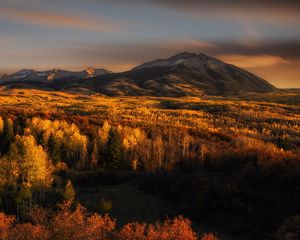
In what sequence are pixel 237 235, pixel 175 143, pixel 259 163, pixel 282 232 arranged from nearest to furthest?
pixel 282 232, pixel 237 235, pixel 259 163, pixel 175 143

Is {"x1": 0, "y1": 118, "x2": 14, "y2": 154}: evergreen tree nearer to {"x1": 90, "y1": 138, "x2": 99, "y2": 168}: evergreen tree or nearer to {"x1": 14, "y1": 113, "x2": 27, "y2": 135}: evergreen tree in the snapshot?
{"x1": 14, "y1": 113, "x2": 27, "y2": 135}: evergreen tree

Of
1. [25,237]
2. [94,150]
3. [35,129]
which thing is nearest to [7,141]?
[35,129]

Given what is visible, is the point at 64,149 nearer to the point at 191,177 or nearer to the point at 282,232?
the point at 191,177

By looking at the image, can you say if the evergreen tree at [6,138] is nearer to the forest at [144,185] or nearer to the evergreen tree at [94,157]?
the forest at [144,185]

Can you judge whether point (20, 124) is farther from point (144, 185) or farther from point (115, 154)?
point (144, 185)

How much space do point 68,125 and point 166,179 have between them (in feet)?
196

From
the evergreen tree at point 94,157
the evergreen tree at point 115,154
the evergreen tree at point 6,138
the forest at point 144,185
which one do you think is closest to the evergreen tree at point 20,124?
the forest at point 144,185

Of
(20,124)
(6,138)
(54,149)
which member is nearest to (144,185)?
(54,149)

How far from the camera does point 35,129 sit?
12762 cm

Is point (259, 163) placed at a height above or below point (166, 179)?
above

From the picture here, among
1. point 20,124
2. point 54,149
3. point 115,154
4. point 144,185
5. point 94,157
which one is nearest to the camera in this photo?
point 144,185

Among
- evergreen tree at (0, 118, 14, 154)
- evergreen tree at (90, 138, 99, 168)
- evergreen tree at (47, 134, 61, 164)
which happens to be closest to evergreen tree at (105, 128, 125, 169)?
evergreen tree at (90, 138, 99, 168)

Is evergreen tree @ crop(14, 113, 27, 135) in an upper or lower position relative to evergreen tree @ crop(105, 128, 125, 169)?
upper

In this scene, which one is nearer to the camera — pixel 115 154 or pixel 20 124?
pixel 115 154
